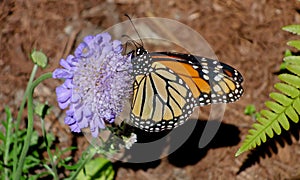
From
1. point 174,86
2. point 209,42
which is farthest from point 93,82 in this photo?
point 209,42

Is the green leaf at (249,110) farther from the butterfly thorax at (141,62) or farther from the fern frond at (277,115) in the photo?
the butterfly thorax at (141,62)

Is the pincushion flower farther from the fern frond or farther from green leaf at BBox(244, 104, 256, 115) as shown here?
green leaf at BBox(244, 104, 256, 115)

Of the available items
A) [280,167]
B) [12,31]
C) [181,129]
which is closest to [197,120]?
[181,129]

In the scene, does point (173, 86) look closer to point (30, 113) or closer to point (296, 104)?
point (296, 104)

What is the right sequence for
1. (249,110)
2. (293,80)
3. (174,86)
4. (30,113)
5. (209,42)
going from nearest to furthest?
(30,113), (174,86), (293,80), (249,110), (209,42)

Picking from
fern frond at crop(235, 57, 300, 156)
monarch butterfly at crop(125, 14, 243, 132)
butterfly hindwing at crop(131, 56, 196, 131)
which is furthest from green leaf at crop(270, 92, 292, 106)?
butterfly hindwing at crop(131, 56, 196, 131)

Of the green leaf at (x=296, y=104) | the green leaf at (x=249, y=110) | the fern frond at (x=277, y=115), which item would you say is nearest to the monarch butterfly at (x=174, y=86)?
the fern frond at (x=277, y=115)
